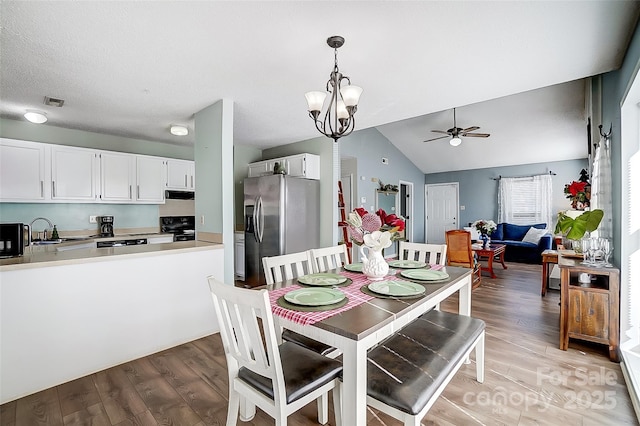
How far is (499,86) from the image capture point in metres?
2.57

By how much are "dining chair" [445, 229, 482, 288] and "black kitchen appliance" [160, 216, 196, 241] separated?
414cm

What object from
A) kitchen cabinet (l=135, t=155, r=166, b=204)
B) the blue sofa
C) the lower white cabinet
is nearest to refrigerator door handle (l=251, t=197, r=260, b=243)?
the lower white cabinet

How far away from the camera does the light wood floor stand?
1685mm

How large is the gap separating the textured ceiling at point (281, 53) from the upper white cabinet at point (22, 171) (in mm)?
379

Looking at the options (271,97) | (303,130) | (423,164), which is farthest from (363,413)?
(423,164)

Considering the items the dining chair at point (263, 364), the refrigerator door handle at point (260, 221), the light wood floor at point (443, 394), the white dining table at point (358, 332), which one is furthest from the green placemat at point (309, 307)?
the refrigerator door handle at point (260, 221)

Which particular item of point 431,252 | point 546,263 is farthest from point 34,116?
point 546,263

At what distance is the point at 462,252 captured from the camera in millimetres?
4637

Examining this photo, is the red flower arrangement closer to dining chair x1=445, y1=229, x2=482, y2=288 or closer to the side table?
dining chair x1=445, y1=229, x2=482, y2=288

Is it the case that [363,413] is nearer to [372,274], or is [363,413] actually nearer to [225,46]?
[372,274]

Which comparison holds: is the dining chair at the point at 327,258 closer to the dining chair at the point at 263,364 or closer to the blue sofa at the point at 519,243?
the dining chair at the point at 263,364

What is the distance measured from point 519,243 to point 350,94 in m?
6.69

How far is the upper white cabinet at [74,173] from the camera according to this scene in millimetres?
3594

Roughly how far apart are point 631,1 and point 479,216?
7.28 metres
